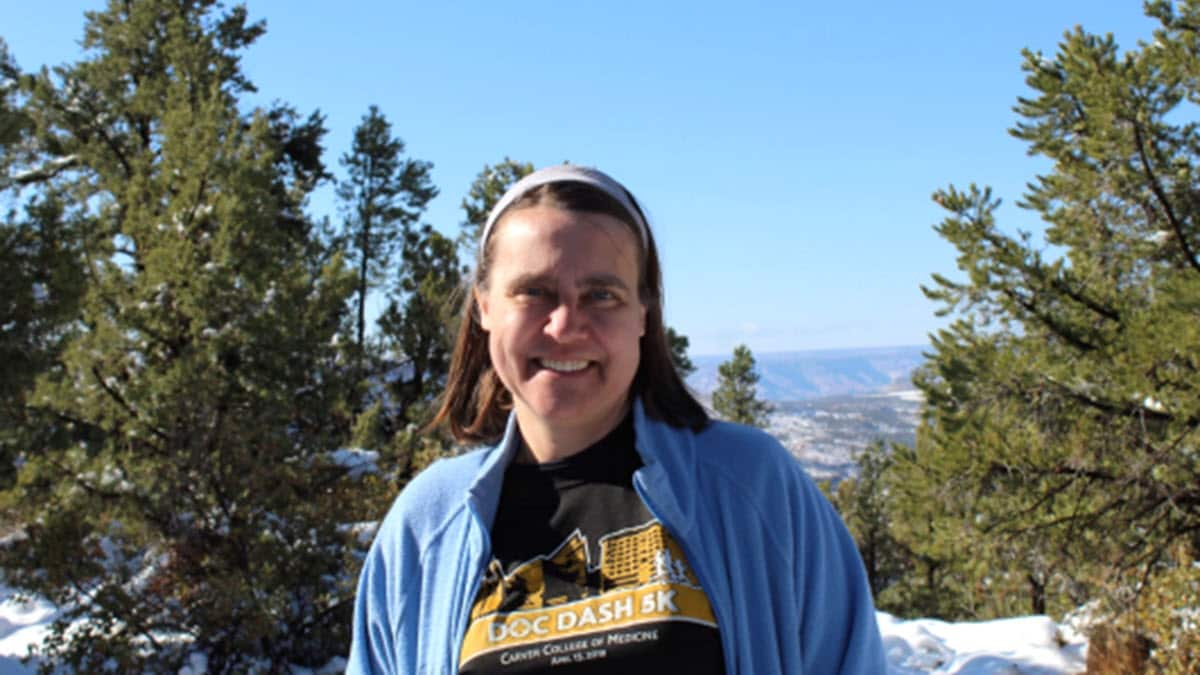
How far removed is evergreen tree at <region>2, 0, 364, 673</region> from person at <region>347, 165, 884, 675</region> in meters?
6.77

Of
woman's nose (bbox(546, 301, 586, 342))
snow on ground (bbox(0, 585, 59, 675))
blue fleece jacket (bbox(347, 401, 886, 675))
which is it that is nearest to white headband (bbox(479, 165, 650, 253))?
woman's nose (bbox(546, 301, 586, 342))

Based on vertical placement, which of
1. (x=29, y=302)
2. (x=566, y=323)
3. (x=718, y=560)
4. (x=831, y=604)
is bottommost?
(x=831, y=604)

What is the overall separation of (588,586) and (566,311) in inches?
19.8

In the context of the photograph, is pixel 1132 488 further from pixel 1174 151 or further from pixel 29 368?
pixel 29 368

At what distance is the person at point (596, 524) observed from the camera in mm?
1413

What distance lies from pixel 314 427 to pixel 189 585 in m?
2.48

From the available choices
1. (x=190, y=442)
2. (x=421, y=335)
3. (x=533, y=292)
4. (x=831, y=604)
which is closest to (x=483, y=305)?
(x=533, y=292)

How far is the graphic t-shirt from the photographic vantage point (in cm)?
138

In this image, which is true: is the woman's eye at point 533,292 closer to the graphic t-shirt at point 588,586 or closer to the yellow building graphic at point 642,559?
the graphic t-shirt at point 588,586

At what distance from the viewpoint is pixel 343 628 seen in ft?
27.2

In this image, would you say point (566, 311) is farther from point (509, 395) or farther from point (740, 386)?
point (740, 386)

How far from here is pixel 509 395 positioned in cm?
200

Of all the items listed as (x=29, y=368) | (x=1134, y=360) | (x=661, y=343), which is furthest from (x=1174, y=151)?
(x=29, y=368)

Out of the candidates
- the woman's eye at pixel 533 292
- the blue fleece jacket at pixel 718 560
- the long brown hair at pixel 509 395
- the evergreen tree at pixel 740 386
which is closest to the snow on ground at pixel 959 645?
Result: the long brown hair at pixel 509 395
